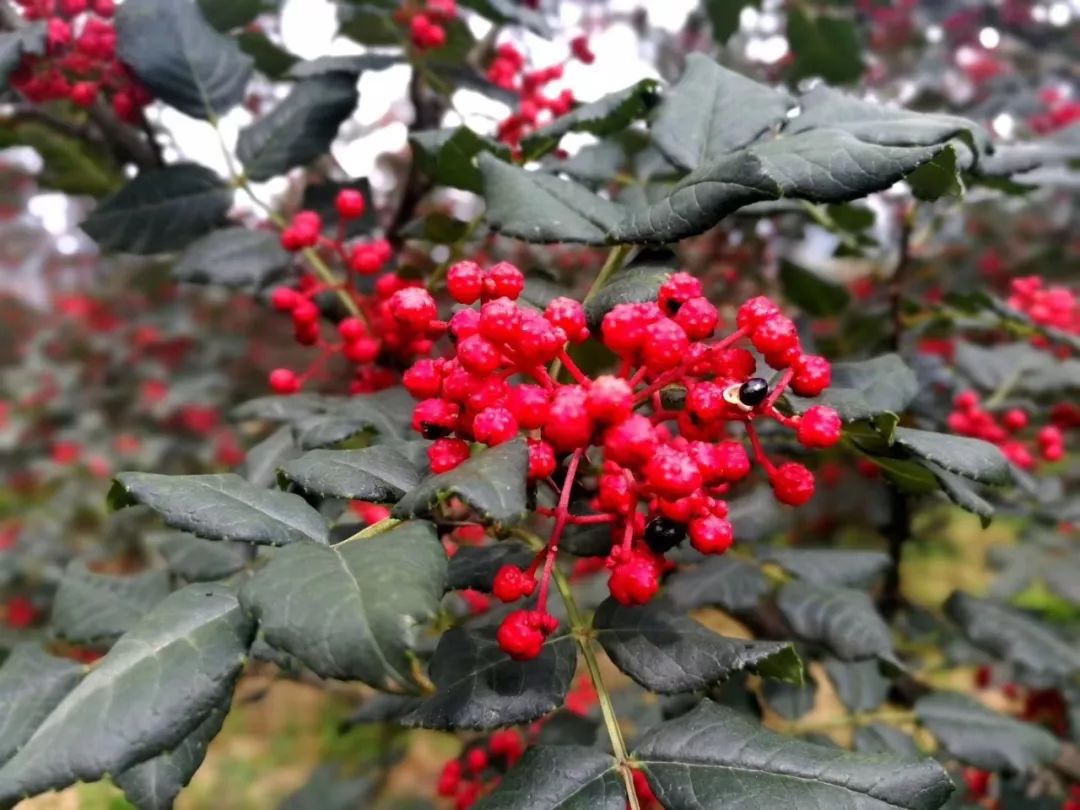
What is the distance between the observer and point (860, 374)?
1013 millimetres

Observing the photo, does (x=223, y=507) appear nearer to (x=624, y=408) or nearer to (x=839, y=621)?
(x=624, y=408)

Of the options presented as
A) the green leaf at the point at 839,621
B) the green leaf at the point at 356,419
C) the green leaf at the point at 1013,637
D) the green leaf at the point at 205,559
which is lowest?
the green leaf at the point at 1013,637

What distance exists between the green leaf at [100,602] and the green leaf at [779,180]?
0.74m

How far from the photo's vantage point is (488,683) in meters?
0.78

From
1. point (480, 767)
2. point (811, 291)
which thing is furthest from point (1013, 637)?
point (480, 767)

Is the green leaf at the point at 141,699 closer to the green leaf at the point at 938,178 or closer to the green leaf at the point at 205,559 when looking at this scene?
the green leaf at the point at 205,559

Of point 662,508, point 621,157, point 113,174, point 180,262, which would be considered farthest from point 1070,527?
point 113,174

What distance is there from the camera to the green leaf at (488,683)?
740 mm

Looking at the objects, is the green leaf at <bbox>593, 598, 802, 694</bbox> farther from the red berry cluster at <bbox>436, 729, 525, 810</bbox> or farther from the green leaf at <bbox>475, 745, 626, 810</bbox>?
the red berry cluster at <bbox>436, 729, 525, 810</bbox>

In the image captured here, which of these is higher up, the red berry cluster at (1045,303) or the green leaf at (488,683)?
the green leaf at (488,683)

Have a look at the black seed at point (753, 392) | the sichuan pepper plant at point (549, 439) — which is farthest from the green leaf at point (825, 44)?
the black seed at point (753, 392)

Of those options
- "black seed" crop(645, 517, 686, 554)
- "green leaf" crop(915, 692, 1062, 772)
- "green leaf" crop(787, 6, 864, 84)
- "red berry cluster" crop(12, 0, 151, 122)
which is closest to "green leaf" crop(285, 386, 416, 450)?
"black seed" crop(645, 517, 686, 554)

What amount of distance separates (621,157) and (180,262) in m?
0.63

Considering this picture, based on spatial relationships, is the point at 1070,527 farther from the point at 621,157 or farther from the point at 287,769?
the point at 287,769
